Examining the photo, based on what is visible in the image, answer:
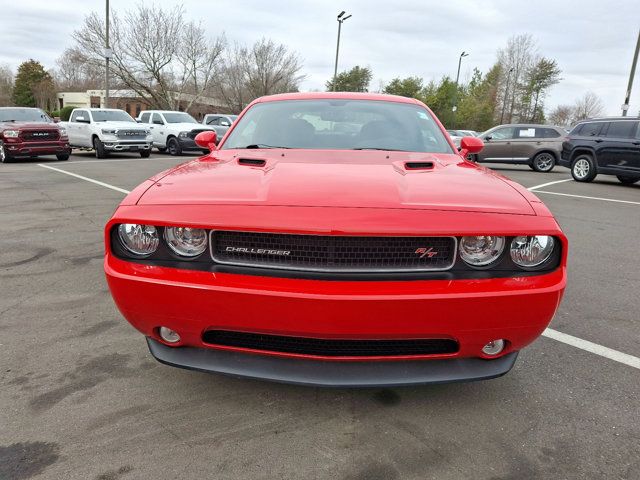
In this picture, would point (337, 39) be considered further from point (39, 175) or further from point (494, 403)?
point (494, 403)

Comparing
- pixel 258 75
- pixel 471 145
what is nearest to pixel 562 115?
pixel 258 75

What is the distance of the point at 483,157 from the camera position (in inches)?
687

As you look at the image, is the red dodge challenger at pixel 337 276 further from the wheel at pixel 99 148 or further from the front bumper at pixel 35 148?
the wheel at pixel 99 148

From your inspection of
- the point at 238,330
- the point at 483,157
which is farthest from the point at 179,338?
the point at 483,157

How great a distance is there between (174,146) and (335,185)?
17.8 metres

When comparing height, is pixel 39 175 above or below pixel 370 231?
below

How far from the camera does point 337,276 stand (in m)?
1.86

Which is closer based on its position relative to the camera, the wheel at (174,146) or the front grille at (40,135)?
the front grille at (40,135)

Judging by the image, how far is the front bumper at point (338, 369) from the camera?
192 centimetres

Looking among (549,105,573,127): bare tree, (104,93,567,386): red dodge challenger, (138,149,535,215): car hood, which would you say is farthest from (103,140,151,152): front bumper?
(549,105,573,127): bare tree

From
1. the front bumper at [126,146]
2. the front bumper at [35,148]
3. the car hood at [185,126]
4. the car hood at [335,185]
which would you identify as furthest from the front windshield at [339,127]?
the car hood at [185,126]

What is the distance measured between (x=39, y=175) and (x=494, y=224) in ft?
40.1

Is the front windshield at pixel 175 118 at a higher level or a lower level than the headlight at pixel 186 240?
higher

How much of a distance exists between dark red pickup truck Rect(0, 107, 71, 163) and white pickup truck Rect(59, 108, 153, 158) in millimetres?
1239
